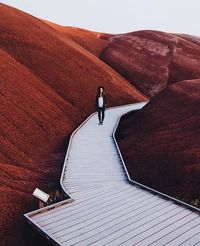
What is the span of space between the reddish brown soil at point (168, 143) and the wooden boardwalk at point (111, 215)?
4.71 feet

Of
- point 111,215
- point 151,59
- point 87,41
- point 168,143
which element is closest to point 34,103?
point 168,143

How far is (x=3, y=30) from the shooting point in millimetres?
30266

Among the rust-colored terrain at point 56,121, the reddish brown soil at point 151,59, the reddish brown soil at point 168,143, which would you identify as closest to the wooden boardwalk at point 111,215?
the rust-colored terrain at point 56,121

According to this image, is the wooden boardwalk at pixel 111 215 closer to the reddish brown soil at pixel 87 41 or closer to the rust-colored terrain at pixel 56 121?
the rust-colored terrain at pixel 56 121

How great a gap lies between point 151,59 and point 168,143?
121 ft

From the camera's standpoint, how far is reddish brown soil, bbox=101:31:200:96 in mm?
45969

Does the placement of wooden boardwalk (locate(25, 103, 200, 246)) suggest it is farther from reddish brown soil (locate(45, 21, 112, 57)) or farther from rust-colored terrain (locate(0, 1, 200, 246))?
reddish brown soil (locate(45, 21, 112, 57))

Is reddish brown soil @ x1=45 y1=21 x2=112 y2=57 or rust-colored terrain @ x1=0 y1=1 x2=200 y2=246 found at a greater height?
reddish brown soil @ x1=45 y1=21 x2=112 y2=57

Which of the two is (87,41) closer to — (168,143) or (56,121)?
(56,121)

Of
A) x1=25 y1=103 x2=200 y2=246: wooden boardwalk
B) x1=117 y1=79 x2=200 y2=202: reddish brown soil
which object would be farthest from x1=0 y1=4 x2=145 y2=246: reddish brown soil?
x1=117 y1=79 x2=200 y2=202: reddish brown soil

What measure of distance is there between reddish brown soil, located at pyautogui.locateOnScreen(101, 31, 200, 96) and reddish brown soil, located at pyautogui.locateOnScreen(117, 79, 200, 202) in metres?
23.6

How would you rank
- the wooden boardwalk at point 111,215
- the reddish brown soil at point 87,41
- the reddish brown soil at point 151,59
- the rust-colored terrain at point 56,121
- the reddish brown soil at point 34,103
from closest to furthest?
the wooden boardwalk at point 111,215 → the reddish brown soil at point 34,103 → the rust-colored terrain at point 56,121 → the reddish brown soil at point 151,59 → the reddish brown soil at point 87,41

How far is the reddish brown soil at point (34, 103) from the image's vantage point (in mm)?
10768

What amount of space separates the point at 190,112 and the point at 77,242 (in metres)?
12.2
